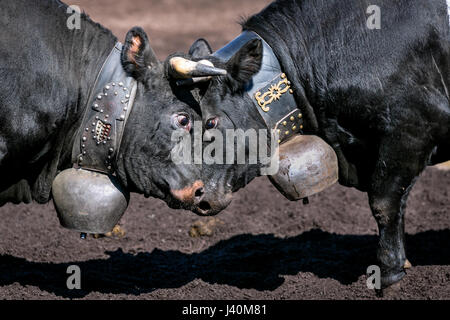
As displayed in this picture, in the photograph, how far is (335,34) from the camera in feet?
16.3

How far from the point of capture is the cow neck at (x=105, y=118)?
15.7 ft

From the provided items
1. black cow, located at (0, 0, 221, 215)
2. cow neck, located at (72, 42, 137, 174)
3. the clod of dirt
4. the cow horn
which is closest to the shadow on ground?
the clod of dirt

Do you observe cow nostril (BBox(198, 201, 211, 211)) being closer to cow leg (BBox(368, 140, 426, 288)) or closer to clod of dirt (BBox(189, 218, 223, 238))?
cow leg (BBox(368, 140, 426, 288))

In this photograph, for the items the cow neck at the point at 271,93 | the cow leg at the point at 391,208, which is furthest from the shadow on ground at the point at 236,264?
the cow neck at the point at 271,93

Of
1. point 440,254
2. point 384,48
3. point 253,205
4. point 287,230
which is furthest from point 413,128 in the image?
point 253,205

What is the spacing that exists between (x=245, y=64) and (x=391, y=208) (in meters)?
1.44

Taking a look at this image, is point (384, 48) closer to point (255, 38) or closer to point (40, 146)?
point (255, 38)

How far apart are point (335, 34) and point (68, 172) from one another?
2.11 meters

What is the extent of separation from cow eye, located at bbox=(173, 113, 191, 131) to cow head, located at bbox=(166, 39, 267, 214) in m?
0.12

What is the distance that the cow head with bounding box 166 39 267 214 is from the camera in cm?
481

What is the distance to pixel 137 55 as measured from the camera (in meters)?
4.79

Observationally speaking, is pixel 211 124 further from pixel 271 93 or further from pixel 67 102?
pixel 67 102

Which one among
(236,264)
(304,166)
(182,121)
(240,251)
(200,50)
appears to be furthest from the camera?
(240,251)

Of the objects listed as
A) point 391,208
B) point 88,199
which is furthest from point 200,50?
point 391,208
